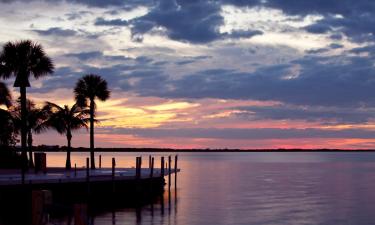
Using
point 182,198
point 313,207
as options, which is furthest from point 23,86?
point 313,207

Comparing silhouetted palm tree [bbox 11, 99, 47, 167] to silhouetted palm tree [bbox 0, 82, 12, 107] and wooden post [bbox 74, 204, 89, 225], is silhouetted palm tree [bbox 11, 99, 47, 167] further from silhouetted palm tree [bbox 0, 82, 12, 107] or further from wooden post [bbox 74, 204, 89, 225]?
wooden post [bbox 74, 204, 89, 225]

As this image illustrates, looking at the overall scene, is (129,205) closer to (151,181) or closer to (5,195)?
(151,181)

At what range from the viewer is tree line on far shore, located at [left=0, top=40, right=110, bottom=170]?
5122cm

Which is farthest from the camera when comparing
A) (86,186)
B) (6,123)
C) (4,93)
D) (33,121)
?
(33,121)

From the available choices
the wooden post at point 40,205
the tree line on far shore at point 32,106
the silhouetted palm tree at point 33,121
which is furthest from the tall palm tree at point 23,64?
the wooden post at point 40,205

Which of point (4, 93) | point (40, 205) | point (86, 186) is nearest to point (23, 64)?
point (4, 93)

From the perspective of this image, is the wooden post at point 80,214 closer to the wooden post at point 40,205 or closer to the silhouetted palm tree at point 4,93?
the wooden post at point 40,205

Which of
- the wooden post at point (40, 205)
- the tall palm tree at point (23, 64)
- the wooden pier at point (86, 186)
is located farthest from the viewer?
the tall palm tree at point (23, 64)

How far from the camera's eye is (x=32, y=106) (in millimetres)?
69375

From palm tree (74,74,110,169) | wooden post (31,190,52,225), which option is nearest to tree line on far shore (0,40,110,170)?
palm tree (74,74,110,169)

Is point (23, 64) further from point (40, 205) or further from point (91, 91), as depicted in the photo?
point (40, 205)

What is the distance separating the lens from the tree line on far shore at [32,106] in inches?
2016

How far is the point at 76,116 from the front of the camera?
67.9 metres

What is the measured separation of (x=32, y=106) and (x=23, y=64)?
18827 millimetres
